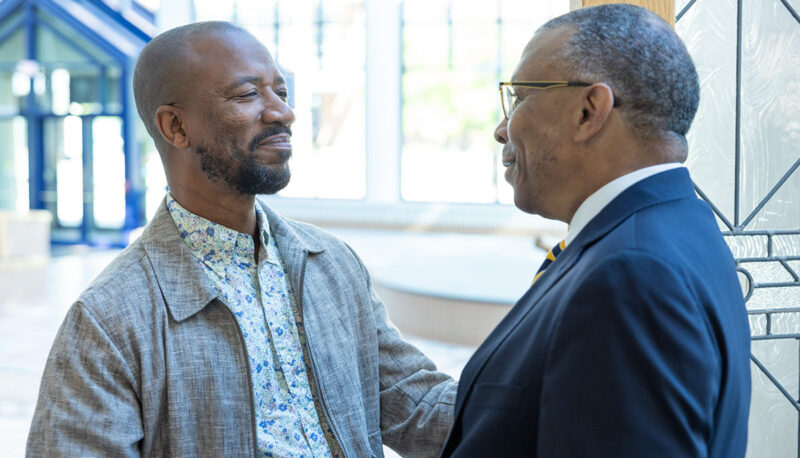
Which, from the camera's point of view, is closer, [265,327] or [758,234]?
[265,327]

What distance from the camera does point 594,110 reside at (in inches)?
41.1

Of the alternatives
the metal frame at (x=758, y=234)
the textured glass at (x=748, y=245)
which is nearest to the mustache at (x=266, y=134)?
the metal frame at (x=758, y=234)

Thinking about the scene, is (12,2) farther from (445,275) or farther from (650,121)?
(650,121)

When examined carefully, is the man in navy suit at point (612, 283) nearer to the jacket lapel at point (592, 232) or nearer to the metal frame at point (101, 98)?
the jacket lapel at point (592, 232)

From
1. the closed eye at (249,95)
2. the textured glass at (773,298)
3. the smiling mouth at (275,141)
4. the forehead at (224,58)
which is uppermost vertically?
the forehead at (224,58)

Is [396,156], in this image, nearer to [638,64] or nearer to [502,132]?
[502,132]

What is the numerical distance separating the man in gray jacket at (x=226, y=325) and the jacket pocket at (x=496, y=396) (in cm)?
53

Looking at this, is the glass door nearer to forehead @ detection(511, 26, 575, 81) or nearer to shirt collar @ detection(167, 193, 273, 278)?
shirt collar @ detection(167, 193, 273, 278)

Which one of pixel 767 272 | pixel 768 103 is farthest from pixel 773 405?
pixel 768 103

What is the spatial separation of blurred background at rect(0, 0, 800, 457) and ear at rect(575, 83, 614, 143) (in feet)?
2.28

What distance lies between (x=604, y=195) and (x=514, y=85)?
0.23 meters

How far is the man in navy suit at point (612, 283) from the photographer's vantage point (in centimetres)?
85

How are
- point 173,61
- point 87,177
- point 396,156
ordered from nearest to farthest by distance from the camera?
point 173,61
point 87,177
point 396,156

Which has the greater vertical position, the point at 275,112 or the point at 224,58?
the point at 224,58
